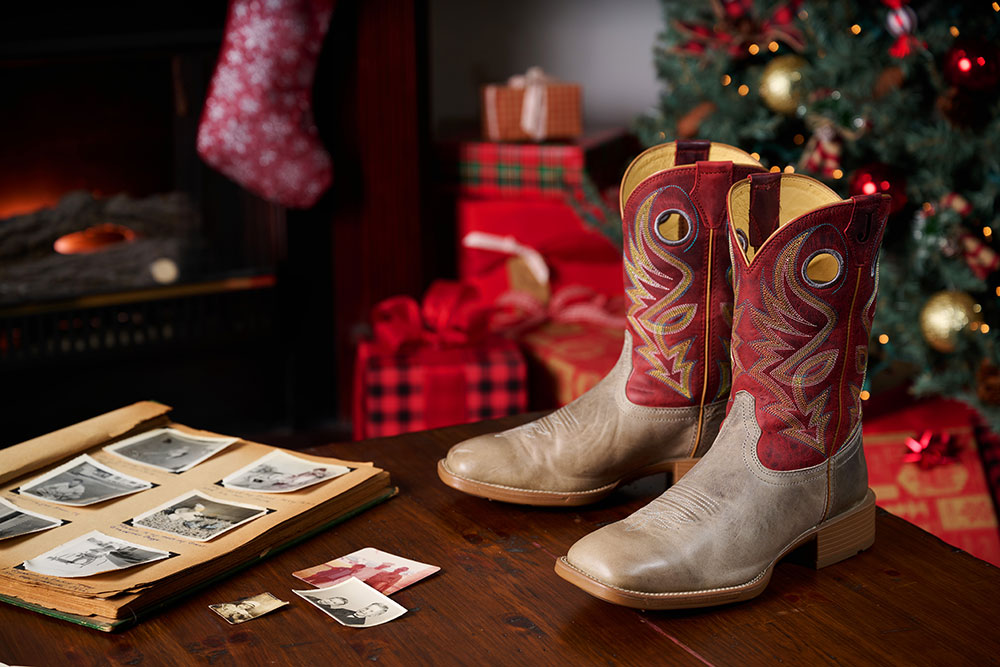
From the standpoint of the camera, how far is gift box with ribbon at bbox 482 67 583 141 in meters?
2.22

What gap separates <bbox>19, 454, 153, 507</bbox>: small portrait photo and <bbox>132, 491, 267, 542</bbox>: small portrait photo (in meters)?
0.06

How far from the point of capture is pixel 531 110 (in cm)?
222

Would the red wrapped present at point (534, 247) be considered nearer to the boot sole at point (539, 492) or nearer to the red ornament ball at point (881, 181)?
the red ornament ball at point (881, 181)

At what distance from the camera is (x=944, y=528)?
5.18 ft

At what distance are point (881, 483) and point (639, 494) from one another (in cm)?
74

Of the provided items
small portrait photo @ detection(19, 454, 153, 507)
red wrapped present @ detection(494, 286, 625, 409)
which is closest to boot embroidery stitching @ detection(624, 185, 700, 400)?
small portrait photo @ detection(19, 454, 153, 507)

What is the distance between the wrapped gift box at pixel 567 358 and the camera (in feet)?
6.18

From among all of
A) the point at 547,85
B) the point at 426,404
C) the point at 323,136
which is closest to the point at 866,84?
the point at 547,85

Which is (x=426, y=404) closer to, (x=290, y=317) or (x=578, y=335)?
(x=578, y=335)

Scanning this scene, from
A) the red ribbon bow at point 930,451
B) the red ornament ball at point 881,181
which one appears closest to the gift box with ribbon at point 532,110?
the red ornament ball at point 881,181

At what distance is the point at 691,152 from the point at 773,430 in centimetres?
29

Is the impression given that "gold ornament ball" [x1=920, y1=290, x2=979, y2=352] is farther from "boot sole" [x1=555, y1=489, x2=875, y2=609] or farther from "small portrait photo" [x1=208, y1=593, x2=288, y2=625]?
"small portrait photo" [x1=208, y1=593, x2=288, y2=625]

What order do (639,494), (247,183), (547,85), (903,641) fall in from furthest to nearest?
(547,85), (247,183), (639,494), (903,641)

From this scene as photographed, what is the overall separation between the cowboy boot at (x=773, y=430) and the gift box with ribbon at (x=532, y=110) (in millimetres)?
1417
